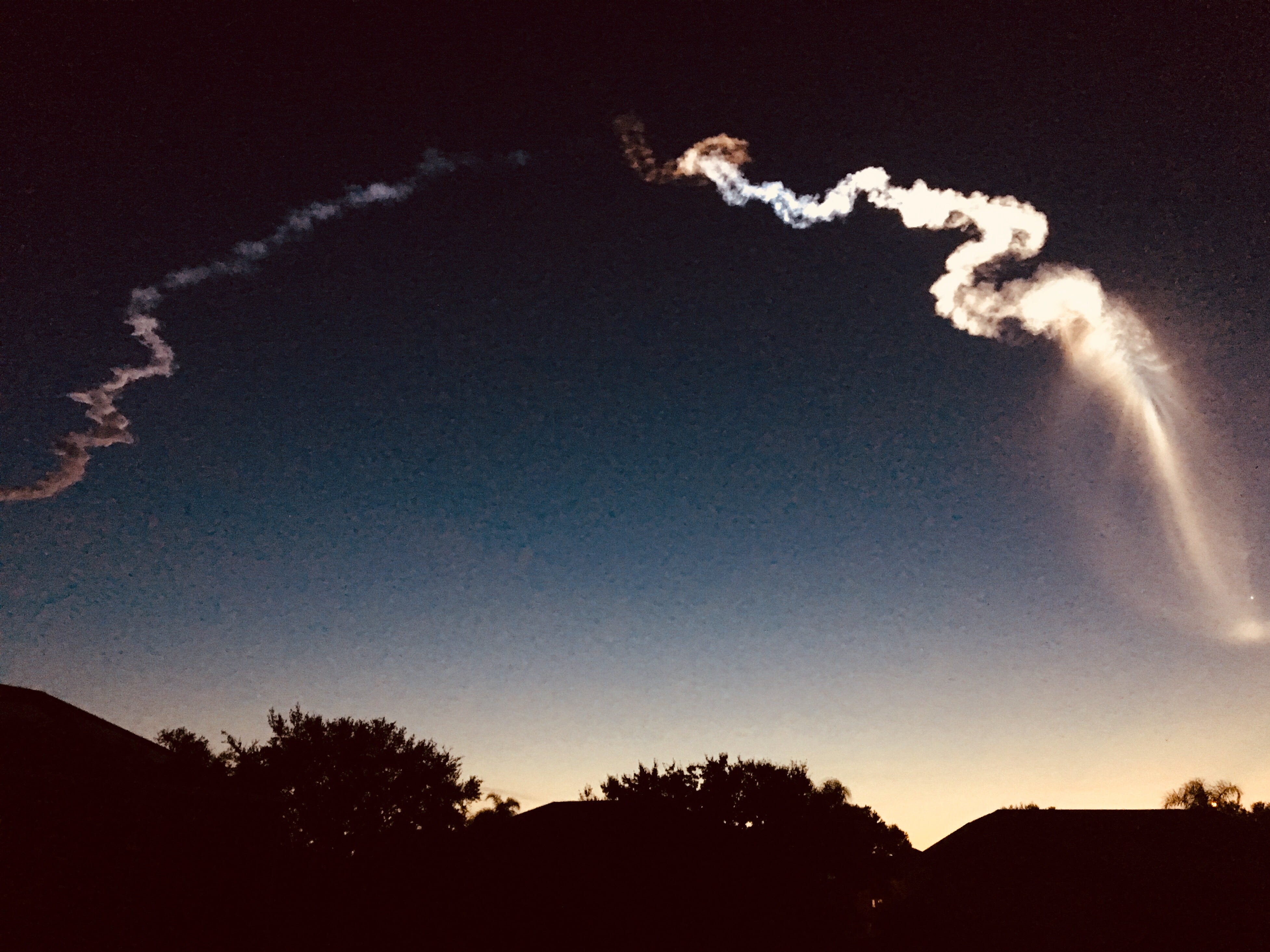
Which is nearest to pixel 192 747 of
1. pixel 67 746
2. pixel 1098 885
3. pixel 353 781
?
pixel 353 781

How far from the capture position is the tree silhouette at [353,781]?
40719 millimetres

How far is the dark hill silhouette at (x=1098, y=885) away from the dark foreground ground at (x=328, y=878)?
3.03ft

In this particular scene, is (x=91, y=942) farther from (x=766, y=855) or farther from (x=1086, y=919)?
(x=1086, y=919)

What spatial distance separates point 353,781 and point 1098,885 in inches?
1744

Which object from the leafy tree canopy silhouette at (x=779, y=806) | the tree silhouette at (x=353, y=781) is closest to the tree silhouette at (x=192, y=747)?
the tree silhouette at (x=353, y=781)

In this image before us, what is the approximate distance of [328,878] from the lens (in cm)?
1897

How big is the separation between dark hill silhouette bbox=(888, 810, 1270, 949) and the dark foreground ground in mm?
924

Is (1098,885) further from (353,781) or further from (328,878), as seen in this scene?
(353,781)

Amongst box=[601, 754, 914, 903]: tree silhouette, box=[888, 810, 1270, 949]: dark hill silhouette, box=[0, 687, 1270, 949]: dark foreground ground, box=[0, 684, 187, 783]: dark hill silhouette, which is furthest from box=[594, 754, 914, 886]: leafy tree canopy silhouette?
box=[0, 684, 187, 783]: dark hill silhouette

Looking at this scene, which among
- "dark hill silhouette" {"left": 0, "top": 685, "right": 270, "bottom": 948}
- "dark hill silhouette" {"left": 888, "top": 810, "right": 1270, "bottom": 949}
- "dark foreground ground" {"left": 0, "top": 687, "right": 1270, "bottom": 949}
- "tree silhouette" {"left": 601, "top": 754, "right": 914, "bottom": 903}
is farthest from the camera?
"tree silhouette" {"left": 601, "top": 754, "right": 914, "bottom": 903}

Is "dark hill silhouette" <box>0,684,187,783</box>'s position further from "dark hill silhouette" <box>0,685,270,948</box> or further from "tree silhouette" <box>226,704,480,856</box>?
"tree silhouette" <box>226,704,480,856</box>

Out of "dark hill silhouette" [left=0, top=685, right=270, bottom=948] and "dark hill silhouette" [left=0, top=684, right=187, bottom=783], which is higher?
"dark hill silhouette" [left=0, top=684, right=187, bottom=783]

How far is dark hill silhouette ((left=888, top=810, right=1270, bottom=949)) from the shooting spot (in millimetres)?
24219

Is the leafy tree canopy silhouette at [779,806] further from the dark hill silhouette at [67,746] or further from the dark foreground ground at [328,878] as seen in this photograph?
the dark hill silhouette at [67,746]
